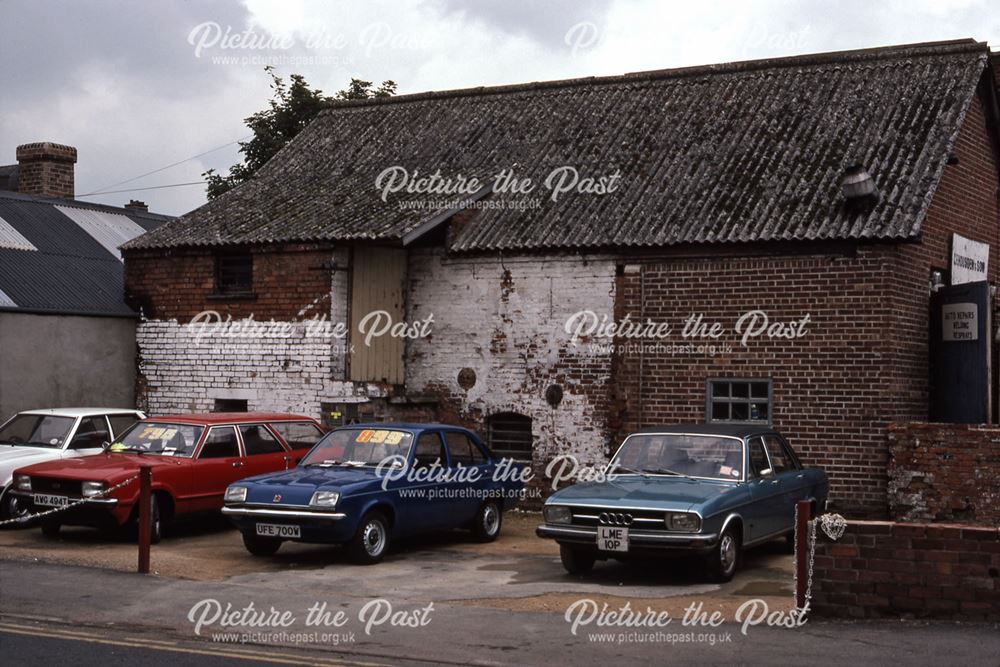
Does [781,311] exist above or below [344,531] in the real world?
above

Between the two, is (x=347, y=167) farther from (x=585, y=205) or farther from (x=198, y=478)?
(x=198, y=478)

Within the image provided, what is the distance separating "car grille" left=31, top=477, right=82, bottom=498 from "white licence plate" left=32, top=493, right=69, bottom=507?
0.20 ft

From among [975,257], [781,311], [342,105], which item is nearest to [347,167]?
[342,105]

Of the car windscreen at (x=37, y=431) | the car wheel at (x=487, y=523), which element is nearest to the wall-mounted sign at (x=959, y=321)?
the car wheel at (x=487, y=523)

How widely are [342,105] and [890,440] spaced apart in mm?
13962

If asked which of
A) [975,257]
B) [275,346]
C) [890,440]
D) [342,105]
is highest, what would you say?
[342,105]

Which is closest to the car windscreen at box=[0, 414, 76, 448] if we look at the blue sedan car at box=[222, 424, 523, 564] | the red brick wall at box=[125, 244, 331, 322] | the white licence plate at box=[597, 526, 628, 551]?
the blue sedan car at box=[222, 424, 523, 564]

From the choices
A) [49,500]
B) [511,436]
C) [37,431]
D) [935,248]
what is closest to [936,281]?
[935,248]

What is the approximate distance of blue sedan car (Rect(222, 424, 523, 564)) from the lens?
41.5 feet

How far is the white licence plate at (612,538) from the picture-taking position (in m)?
11.4

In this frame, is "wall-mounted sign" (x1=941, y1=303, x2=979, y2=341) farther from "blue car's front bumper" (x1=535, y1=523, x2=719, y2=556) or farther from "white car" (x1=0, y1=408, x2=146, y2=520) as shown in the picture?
"white car" (x1=0, y1=408, x2=146, y2=520)

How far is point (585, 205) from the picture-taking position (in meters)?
19.0

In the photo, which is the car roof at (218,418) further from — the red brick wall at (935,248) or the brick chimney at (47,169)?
the brick chimney at (47,169)

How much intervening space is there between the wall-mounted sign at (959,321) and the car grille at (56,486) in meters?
11.9
